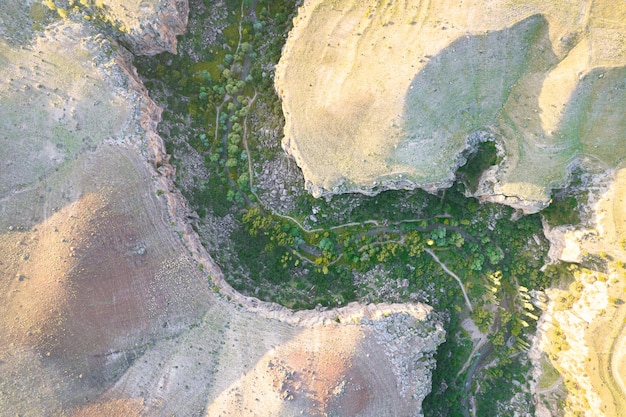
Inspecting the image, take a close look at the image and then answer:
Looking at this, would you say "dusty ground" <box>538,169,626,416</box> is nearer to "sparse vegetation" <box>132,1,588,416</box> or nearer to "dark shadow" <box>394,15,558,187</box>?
"sparse vegetation" <box>132,1,588,416</box>

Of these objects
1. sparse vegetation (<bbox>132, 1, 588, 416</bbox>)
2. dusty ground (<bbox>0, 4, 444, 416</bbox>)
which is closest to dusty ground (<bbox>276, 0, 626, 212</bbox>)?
sparse vegetation (<bbox>132, 1, 588, 416</bbox>)

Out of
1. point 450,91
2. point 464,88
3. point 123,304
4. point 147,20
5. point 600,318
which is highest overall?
point 464,88

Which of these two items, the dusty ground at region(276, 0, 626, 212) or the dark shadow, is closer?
the dusty ground at region(276, 0, 626, 212)

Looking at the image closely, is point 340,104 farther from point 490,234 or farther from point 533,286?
point 533,286

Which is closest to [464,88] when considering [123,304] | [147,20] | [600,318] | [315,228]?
[315,228]

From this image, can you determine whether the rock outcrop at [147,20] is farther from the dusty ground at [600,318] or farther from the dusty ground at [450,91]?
the dusty ground at [600,318]

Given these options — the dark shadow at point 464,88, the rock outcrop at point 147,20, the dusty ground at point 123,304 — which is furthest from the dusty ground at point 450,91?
the dusty ground at point 123,304

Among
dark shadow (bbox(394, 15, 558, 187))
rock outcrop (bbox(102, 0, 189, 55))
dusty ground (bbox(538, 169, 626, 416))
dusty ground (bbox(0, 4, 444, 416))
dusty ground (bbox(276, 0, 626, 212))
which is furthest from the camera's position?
rock outcrop (bbox(102, 0, 189, 55))

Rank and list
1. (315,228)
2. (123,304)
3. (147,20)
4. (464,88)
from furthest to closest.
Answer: (315,228) → (147,20) → (464,88) → (123,304)

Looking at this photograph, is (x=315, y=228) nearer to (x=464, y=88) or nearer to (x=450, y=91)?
(x=450, y=91)
